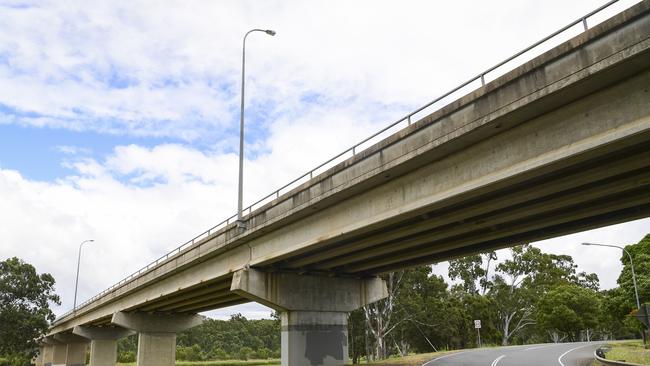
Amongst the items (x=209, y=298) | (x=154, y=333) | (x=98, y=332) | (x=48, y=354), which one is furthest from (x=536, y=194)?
(x=48, y=354)

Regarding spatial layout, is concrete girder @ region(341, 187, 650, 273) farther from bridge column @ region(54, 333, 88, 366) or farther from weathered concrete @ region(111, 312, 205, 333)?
bridge column @ region(54, 333, 88, 366)

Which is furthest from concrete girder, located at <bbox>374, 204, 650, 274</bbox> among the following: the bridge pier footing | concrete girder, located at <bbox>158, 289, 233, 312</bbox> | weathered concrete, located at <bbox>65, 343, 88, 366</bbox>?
the bridge pier footing

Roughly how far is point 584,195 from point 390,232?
6031 mm

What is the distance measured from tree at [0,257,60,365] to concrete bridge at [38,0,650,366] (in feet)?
142

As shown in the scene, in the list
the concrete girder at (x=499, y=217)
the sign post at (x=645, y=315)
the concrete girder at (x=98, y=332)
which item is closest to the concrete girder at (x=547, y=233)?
the concrete girder at (x=499, y=217)

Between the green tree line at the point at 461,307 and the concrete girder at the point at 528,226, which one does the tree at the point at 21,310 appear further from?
the concrete girder at the point at 528,226

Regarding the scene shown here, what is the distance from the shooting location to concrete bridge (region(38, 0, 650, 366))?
30.8 feet

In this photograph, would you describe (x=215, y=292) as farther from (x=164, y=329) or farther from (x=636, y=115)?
(x=636, y=115)

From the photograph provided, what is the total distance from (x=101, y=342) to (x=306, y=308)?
146ft

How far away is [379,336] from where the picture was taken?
4912cm

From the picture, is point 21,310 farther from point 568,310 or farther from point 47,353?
point 568,310

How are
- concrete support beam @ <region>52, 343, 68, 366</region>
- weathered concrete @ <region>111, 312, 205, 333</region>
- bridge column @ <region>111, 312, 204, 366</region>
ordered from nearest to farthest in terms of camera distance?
bridge column @ <region>111, 312, 204, 366</region>, weathered concrete @ <region>111, 312, 205, 333</region>, concrete support beam @ <region>52, 343, 68, 366</region>

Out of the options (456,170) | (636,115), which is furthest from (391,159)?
(636,115)

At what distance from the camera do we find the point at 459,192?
1207 cm
